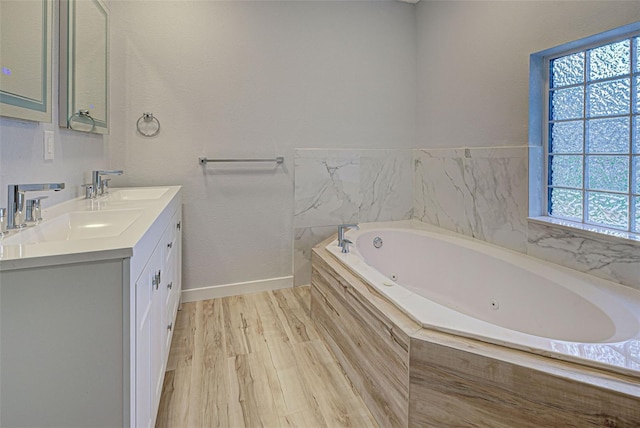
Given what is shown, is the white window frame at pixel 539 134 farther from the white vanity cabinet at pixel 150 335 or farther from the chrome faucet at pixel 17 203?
the chrome faucet at pixel 17 203

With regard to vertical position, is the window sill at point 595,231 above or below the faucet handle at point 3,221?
below

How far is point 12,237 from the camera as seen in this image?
3.67 ft

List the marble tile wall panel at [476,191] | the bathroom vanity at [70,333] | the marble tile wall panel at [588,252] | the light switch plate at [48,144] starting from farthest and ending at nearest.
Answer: the marble tile wall panel at [476,191] < the marble tile wall panel at [588,252] < the light switch plate at [48,144] < the bathroom vanity at [70,333]

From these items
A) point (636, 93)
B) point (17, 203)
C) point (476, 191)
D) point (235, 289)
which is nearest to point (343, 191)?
point (476, 191)

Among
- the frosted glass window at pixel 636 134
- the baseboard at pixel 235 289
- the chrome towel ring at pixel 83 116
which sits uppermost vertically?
the chrome towel ring at pixel 83 116

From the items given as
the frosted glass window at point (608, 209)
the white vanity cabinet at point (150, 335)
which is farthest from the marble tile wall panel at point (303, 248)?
the frosted glass window at point (608, 209)

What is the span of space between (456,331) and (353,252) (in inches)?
44.8

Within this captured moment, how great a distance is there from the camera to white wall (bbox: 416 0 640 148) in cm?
197

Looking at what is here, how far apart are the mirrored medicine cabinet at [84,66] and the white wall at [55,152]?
0.17 feet

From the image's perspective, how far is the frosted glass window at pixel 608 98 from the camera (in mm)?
1859

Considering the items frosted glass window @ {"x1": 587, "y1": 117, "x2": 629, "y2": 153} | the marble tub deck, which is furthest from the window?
the marble tub deck

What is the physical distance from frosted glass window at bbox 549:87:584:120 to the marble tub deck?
5.15 feet

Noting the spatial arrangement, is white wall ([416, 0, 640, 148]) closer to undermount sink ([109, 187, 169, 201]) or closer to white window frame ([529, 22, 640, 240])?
white window frame ([529, 22, 640, 240])

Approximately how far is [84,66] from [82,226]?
3.35ft
